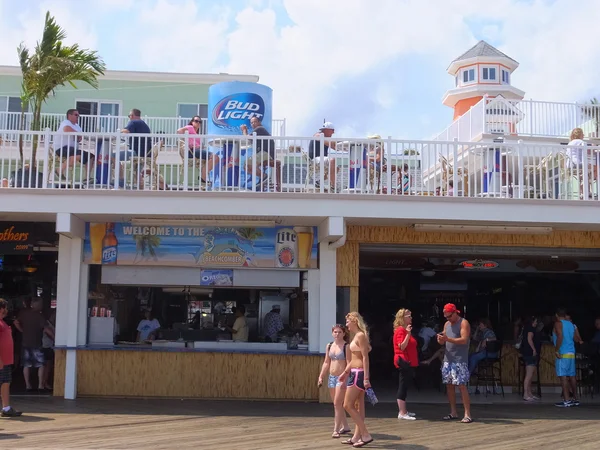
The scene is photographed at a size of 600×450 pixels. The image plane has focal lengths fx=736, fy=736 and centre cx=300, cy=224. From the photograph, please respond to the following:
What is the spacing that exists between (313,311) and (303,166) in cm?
276

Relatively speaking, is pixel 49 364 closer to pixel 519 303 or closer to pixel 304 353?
pixel 304 353

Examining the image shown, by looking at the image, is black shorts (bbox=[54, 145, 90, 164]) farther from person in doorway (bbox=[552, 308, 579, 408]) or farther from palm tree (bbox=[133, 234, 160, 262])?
person in doorway (bbox=[552, 308, 579, 408])

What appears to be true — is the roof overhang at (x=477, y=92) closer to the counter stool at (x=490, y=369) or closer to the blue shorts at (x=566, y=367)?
the counter stool at (x=490, y=369)

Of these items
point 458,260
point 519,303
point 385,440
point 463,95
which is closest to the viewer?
point 385,440

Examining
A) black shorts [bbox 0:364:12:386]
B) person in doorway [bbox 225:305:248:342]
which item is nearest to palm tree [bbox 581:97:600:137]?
person in doorway [bbox 225:305:248:342]

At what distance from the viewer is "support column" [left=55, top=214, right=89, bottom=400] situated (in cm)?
1331

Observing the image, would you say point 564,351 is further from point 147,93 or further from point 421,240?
point 147,93

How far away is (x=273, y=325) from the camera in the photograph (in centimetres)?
1461

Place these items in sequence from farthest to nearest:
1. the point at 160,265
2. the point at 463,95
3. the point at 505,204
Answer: the point at 463,95
the point at 160,265
the point at 505,204

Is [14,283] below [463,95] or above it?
below

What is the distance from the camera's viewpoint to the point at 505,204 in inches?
508

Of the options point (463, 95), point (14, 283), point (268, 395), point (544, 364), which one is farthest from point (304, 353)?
point (463, 95)

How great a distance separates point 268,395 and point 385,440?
4042 millimetres

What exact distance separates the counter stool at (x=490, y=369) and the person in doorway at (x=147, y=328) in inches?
261
